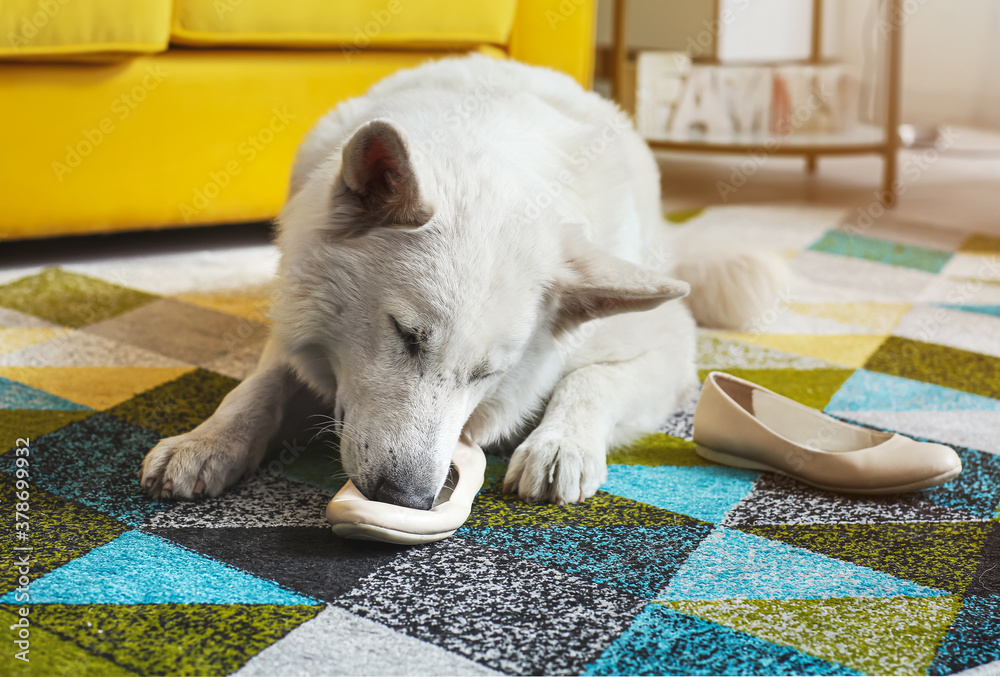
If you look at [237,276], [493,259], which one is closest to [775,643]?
[493,259]

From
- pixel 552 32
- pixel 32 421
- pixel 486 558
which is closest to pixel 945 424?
pixel 486 558

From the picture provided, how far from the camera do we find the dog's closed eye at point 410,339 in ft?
4.32

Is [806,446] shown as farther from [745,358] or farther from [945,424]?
[745,358]

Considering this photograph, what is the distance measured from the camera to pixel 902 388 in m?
2.03

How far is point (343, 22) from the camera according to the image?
2.82 metres

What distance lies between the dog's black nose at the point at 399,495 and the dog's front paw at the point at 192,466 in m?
0.31

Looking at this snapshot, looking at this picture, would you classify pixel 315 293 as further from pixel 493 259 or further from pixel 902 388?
pixel 902 388

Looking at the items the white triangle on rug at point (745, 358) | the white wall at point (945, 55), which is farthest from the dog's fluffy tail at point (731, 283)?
the white wall at point (945, 55)

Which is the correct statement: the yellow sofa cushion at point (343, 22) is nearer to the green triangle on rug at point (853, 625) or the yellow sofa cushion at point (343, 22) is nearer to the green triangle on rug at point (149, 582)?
the green triangle on rug at point (149, 582)

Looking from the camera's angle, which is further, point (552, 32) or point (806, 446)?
point (552, 32)

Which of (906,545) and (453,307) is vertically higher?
(453,307)

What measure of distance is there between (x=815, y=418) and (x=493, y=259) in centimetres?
69

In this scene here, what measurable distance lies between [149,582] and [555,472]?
0.63m

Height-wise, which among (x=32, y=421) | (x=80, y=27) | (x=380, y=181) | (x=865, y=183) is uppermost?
(x=80, y=27)
